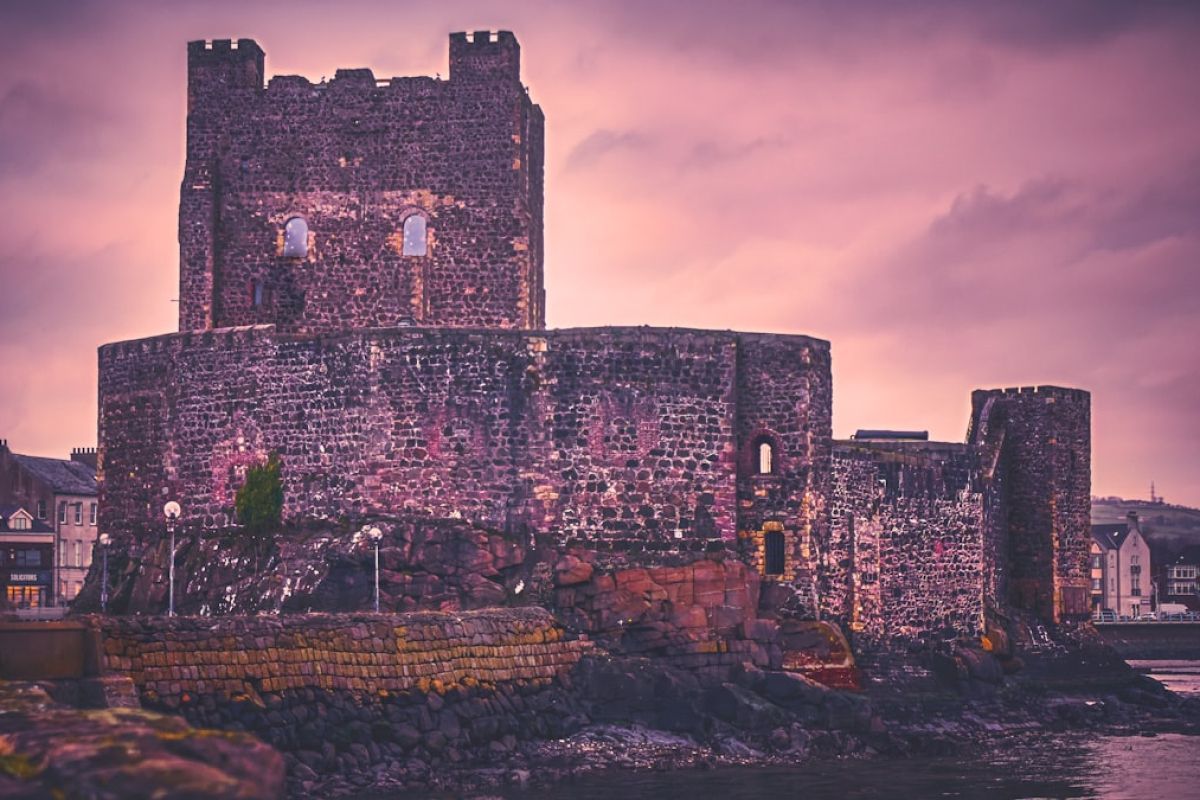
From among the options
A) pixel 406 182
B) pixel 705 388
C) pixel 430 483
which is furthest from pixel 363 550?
pixel 406 182

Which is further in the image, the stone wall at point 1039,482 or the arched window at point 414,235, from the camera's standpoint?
the stone wall at point 1039,482

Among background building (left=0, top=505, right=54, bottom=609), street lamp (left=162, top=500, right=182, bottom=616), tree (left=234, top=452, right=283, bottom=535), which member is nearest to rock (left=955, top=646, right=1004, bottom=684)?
tree (left=234, top=452, right=283, bottom=535)

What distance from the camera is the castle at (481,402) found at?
46562 millimetres

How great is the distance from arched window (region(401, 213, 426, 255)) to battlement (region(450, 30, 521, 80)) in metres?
3.79

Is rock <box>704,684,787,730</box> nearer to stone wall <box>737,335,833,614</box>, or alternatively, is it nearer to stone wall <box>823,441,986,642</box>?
stone wall <box>737,335,833,614</box>

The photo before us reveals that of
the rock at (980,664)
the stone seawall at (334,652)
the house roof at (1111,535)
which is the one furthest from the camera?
the house roof at (1111,535)

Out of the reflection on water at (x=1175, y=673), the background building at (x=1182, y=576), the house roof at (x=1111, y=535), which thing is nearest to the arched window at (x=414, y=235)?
the reflection on water at (x=1175, y=673)

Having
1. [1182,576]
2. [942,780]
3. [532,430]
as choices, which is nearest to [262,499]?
[532,430]

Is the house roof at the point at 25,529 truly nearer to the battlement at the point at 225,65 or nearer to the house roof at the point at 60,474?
the house roof at the point at 60,474

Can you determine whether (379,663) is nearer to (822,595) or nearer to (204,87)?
(822,595)

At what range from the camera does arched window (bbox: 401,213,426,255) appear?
53.1 meters

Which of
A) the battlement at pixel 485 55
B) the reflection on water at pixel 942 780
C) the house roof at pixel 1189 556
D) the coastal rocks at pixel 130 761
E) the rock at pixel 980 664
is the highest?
the battlement at pixel 485 55

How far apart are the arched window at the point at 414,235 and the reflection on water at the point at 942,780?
60.9 ft

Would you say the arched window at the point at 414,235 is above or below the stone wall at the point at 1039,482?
above
